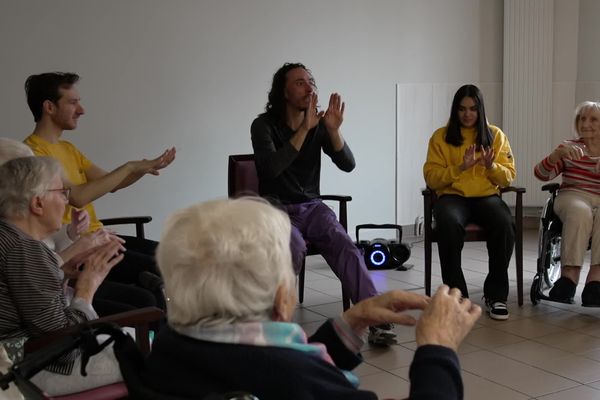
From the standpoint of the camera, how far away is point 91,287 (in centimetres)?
216

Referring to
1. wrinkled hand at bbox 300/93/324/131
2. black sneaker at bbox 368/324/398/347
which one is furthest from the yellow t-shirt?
black sneaker at bbox 368/324/398/347

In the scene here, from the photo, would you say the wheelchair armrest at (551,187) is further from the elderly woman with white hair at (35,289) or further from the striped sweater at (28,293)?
the striped sweater at (28,293)

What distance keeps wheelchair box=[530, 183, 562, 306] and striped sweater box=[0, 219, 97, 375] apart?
2832mm

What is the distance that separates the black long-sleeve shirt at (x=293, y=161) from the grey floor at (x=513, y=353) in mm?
670

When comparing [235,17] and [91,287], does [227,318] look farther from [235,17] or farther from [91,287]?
[235,17]

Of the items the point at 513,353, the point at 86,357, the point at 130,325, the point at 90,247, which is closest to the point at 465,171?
the point at 513,353

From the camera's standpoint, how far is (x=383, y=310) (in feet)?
5.08

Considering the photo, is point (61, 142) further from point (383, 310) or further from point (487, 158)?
point (383, 310)

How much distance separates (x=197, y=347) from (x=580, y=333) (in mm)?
2899

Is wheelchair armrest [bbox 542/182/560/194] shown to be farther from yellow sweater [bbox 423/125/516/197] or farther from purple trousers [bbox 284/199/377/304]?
purple trousers [bbox 284/199/377/304]

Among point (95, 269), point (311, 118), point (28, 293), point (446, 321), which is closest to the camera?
point (446, 321)

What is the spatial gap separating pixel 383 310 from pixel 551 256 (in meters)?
2.86

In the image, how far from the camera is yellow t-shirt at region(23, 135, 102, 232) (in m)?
3.20

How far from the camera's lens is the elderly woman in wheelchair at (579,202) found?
12.9 ft
